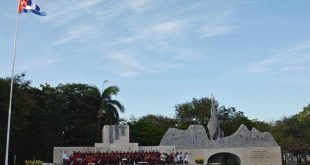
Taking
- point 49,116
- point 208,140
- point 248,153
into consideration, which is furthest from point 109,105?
point 248,153

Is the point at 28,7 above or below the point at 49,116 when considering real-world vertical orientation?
above

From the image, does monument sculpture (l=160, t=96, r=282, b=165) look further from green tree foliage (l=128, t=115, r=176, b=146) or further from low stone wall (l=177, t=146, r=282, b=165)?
green tree foliage (l=128, t=115, r=176, b=146)

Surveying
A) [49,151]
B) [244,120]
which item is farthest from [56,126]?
[244,120]

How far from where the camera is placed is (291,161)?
80.4 metres

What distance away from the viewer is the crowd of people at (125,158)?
1227 inches

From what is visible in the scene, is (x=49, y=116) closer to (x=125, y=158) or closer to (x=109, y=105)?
(x=109, y=105)

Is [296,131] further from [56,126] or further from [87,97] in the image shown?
[56,126]

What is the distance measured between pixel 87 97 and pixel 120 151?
12.4 meters

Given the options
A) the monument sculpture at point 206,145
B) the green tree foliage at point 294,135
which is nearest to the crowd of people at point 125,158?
the monument sculpture at point 206,145

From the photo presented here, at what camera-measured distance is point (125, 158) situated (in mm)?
32250

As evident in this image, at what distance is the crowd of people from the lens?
31172 mm

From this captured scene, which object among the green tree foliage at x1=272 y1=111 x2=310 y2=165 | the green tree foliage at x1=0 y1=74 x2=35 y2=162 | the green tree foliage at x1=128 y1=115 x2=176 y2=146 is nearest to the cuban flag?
the green tree foliage at x1=0 y1=74 x2=35 y2=162

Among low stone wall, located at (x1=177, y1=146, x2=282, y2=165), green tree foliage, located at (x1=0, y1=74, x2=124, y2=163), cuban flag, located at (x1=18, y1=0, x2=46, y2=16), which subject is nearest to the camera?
cuban flag, located at (x1=18, y1=0, x2=46, y2=16)

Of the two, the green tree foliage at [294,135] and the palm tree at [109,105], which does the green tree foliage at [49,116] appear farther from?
the green tree foliage at [294,135]
